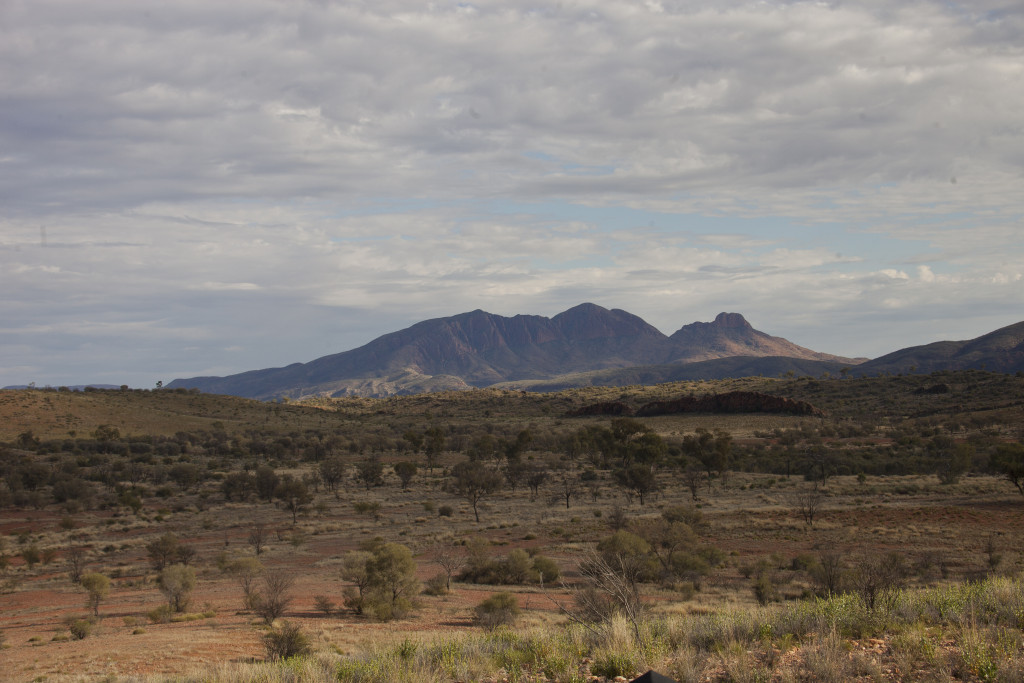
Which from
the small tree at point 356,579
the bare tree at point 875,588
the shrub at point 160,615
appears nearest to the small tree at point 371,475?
the small tree at point 356,579

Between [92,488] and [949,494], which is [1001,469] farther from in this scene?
[92,488]

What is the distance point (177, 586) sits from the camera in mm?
23906

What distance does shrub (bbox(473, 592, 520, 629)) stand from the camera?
19203 millimetres

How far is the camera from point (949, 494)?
43531 millimetres

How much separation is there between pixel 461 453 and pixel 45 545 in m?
46.2

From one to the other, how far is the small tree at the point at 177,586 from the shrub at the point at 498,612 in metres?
11.1

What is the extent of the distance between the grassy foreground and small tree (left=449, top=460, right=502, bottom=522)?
33784mm

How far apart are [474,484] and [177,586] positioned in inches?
989

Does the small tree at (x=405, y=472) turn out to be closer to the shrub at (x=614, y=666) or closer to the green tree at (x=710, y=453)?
the green tree at (x=710, y=453)

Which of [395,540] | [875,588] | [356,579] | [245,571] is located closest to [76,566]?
[245,571]

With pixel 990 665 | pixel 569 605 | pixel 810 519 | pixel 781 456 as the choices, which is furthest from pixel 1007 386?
pixel 990 665

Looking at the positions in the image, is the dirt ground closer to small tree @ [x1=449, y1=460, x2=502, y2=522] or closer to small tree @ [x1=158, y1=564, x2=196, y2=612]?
small tree @ [x1=158, y1=564, x2=196, y2=612]

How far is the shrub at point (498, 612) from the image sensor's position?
19.2 m

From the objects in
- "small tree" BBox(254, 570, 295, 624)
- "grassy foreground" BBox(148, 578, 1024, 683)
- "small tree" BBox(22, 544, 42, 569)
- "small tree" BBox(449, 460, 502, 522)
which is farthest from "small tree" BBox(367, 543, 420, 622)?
"small tree" BBox(22, 544, 42, 569)
